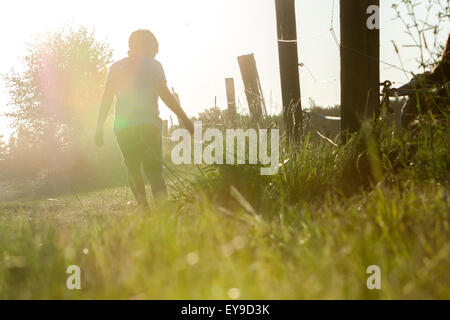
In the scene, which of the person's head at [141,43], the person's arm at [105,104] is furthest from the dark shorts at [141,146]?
the person's head at [141,43]

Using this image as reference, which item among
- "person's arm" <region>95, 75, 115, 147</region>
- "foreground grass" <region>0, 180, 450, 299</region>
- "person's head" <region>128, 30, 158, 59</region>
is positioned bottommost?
"foreground grass" <region>0, 180, 450, 299</region>

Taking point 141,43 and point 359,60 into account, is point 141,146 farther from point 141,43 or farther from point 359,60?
point 359,60

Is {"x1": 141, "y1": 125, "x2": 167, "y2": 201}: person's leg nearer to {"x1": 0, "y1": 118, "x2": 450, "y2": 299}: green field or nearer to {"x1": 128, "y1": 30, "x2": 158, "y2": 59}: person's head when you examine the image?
{"x1": 128, "y1": 30, "x2": 158, "y2": 59}: person's head

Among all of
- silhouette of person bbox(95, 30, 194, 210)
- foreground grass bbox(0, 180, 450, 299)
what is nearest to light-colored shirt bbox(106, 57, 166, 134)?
silhouette of person bbox(95, 30, 194, 210)

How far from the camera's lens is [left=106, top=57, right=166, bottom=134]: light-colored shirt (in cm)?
511

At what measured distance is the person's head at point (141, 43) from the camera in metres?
5.26

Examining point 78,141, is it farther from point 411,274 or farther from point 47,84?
point 411,274

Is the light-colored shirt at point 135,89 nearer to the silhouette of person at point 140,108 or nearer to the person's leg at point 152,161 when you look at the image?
the silhouette of person at point 140,108

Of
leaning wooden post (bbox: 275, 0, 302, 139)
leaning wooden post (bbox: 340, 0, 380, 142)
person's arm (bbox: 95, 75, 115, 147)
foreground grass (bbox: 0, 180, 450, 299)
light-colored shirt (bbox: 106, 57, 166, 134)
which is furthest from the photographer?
leaning wooden post (bbox: 275, 0, 302, 139)

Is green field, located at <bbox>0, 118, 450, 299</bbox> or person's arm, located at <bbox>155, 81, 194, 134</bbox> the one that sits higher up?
person's arm, located at <bbox>155, 81, 194, 134</bbox>

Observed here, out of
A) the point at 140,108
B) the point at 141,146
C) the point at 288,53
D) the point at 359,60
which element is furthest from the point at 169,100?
the point at 288,53

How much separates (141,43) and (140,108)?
783 millimetres

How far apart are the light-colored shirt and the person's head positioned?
0.42 feet

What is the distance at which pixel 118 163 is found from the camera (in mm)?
22188
